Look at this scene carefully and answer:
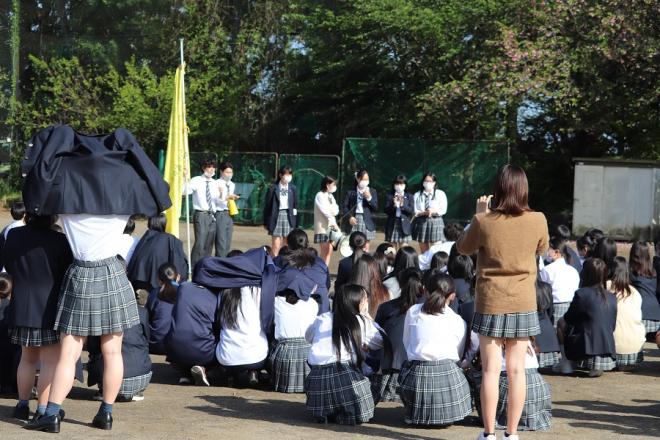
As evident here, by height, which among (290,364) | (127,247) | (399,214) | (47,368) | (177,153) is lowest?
(290,364)

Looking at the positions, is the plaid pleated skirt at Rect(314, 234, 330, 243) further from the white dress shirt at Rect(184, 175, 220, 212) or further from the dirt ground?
the dirt ground

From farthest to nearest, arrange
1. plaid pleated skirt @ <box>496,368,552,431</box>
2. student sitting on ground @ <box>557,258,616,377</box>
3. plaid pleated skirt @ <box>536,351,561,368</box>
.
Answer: student sitting on ground @ <box>557,258,616,377</box> → plaid pleated skirt @ <box>536,351,561,368</box> → plaid pleated skirt @ <box>496,368,552,431</box>

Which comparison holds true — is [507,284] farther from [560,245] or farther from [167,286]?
[560,245]

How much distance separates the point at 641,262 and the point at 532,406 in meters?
3.65

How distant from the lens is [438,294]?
6.67m

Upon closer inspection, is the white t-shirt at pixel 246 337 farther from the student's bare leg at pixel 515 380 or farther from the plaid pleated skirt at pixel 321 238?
the plaid pleated skirt at pixel 321 238

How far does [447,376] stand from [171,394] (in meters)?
2.16

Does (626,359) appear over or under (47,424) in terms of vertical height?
over

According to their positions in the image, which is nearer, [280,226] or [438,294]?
[438,294]

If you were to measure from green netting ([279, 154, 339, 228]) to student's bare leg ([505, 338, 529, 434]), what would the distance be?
1740 cm

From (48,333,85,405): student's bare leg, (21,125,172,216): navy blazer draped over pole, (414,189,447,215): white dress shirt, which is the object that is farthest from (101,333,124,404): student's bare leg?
(414,189,447,215): white dress shirt

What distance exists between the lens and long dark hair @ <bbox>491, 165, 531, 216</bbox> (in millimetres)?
5812

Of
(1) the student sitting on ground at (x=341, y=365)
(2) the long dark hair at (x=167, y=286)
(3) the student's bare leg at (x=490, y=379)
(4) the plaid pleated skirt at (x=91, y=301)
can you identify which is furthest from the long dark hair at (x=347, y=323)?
(2) the long dark hair at (x=167, y=286)

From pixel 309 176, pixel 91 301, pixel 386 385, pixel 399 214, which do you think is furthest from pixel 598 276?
pixel 309 176
